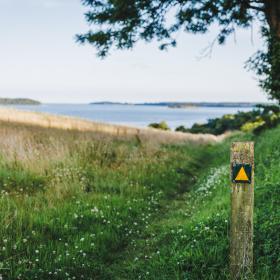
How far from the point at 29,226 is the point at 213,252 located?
2.90 m

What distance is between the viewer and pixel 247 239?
429cm

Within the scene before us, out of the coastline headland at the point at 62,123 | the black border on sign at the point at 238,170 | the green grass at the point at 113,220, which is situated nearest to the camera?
the black border on sign at the point at 238,170

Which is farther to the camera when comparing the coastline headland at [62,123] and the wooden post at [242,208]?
the coastline headland at [62,123]

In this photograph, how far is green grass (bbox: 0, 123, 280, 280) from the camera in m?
4.93

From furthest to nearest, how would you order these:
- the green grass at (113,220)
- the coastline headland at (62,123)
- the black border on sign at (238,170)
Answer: the coastline headland at (62,123), the green grass at (113,220), the black border on sign at (238,170)

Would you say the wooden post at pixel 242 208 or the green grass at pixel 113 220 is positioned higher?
the wooden post at pixel 242 208

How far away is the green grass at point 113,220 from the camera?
16.2ft

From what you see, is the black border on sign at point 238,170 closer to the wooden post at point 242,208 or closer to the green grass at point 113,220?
the wooden post at point 242,208

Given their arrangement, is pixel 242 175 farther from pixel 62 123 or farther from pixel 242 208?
pixel 62 123

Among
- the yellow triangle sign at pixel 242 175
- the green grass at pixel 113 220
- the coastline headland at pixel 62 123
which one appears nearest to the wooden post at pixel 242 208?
the yellow triangle sign at pixel 242 175

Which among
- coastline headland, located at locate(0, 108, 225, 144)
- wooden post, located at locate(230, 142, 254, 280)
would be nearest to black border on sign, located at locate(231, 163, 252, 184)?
wooden post, located at locate(230, 142, 254, 280)

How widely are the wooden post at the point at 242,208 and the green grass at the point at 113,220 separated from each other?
24 cm

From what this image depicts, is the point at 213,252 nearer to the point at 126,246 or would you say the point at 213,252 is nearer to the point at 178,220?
the point at 126,246

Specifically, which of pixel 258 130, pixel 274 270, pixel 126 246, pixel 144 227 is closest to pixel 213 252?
pixel 274 270
